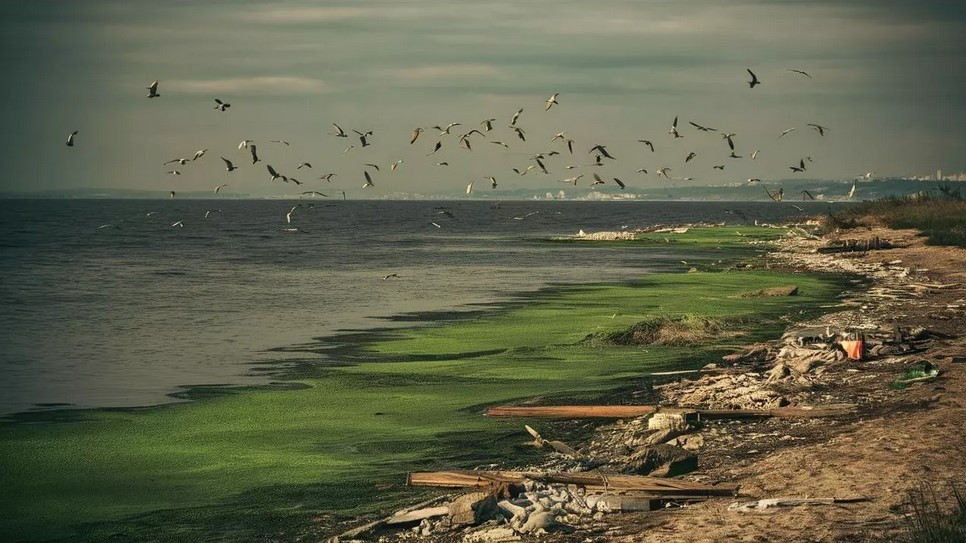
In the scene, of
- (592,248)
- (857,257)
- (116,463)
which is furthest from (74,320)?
(592,248)

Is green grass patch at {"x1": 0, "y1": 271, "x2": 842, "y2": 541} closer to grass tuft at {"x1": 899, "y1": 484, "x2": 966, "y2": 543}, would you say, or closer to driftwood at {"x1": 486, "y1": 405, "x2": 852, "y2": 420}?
driftwood at {"x1": 486, "y1": 405, "x2": 852, "y2": 420}

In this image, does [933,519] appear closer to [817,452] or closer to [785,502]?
[785,502]

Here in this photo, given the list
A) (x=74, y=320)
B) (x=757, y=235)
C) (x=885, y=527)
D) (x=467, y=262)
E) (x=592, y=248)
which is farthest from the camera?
(x=757, y=235)

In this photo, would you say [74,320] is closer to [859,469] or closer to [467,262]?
[859,469]

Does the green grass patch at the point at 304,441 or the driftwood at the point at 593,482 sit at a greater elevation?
the driftwood at the point at 593,482

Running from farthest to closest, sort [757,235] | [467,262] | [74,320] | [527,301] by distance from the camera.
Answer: [757,235]
[467,262]
[527,301]
[74,320]

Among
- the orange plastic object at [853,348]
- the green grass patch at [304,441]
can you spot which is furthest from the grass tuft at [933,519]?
the orange plastic object at [853,348]

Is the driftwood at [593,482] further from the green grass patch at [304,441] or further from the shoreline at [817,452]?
the green grass patch at [304,441]
